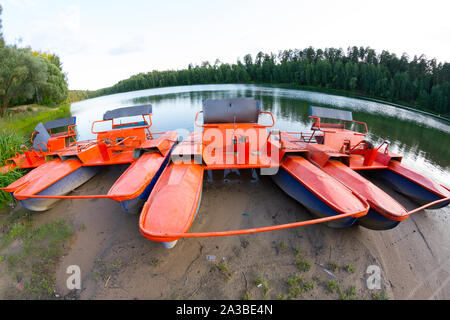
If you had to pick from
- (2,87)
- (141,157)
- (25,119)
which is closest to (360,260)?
(141,157)

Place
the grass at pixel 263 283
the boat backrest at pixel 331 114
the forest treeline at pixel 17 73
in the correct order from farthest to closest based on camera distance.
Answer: the forest treeline at pixel 17 73 < the boat backrest at pixel 331 114 < the grass at pixel 263 283

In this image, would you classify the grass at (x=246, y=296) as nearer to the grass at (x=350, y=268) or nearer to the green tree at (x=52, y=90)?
the grass at (x=350, y=268)

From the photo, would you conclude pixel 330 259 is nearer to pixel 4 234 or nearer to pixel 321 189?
pixel 321 189

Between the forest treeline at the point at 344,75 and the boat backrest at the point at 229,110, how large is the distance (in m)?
37.2

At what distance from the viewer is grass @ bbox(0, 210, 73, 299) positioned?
3.21 m

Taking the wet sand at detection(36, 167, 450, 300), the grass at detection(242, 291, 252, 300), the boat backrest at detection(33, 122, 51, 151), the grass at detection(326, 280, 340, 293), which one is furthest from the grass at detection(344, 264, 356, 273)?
the boat backrest at detection(33, 122, 51, 151)

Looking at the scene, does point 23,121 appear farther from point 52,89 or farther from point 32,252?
point 32,252

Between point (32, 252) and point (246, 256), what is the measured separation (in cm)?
471

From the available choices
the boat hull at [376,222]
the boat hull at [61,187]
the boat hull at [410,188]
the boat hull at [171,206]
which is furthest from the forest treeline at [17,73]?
the boat hull at [410,188]

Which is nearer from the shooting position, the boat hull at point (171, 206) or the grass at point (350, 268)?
the boat hull at point (171, 206)

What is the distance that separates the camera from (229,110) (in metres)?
7.28

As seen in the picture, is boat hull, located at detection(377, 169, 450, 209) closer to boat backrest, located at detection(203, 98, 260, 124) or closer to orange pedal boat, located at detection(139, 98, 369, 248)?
orange pedal boat, located at detection(139, 98, 369, 248)

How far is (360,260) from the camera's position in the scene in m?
3.66

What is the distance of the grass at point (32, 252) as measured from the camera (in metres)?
3.21
